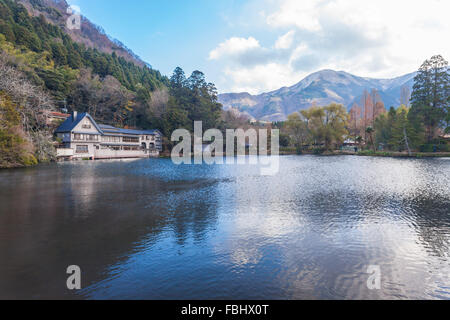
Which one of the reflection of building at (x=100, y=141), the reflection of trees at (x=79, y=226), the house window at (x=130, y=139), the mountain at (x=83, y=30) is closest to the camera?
the reflection of trees at (x=79, y=226)

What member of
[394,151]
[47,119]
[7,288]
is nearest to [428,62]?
[394,151]

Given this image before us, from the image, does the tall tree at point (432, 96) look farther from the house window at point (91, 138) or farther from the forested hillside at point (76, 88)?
the house window at point (91, 138)

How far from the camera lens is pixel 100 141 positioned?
39.0 metres

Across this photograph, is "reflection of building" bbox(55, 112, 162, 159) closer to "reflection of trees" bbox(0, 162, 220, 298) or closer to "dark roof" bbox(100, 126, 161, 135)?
"dark roof" bbox(100, 126, 161, 135)

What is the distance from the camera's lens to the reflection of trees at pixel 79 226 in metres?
4.63

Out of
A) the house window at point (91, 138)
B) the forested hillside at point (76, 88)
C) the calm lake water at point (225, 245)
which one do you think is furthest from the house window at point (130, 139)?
the calm lake water at point (225, 245)

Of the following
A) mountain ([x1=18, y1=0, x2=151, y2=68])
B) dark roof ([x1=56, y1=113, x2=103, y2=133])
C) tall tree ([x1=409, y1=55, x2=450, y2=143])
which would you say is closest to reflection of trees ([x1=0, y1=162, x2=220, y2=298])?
dark roof ([x1=56, y1=113, x2=103, y2=133])

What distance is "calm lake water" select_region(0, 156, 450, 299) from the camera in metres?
4.24

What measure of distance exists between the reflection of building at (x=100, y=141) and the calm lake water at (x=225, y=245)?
26.0 m

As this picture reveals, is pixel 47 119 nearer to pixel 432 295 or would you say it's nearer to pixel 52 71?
pixel 52 71

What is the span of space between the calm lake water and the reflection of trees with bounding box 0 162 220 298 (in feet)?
0.11

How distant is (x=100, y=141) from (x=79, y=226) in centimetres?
3593

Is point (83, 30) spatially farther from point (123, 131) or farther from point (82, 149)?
point (82, 149)

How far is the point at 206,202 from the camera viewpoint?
34.5ft
